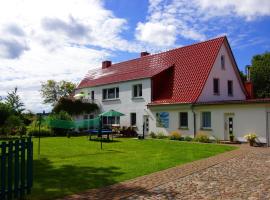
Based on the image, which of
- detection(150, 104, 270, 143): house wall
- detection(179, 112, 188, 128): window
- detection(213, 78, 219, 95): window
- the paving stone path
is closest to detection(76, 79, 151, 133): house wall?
detection(150, 104, 270, 143): house wall

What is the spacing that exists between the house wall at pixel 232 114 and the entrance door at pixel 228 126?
0.22m

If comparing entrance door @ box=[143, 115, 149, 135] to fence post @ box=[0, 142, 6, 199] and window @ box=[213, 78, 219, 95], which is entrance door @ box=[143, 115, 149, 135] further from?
fence post @ box=[0, 142, 6, 199]

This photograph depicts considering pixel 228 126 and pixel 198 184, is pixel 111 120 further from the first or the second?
pixel 198 184

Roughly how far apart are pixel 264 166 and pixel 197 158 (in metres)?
3.23

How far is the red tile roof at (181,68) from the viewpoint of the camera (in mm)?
30641

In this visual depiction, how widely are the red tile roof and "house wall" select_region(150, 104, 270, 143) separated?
1065 millimetres

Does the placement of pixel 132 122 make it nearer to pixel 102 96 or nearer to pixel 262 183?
pixel 102 96

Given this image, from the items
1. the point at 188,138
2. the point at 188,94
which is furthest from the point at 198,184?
the point at 188,94

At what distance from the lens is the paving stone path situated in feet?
28.9

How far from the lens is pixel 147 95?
3416cm

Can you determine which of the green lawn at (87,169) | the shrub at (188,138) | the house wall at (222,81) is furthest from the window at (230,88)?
the green lawn at (87,169)

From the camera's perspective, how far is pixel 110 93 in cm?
3994

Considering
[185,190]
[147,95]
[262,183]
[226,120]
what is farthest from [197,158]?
[147,95]

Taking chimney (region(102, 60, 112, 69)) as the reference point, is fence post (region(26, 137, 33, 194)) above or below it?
below
